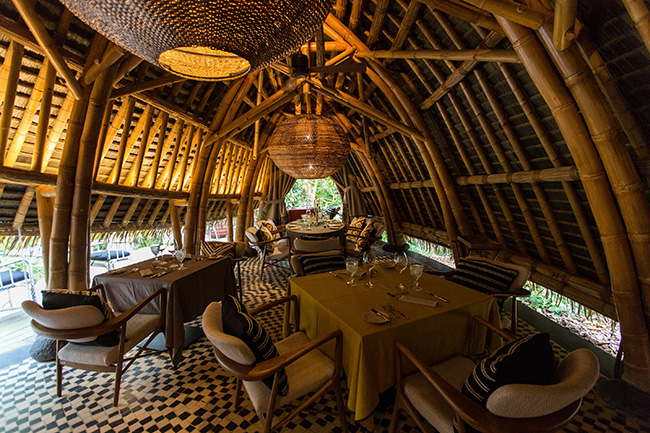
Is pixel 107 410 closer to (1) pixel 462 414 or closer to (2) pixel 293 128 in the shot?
(1) pixel 462 414

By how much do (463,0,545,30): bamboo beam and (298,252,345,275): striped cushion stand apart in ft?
8.66

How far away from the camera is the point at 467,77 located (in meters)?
3.69

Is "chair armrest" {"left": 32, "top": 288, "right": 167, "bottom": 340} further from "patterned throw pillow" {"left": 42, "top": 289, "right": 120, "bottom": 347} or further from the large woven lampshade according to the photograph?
the large woven lampshade

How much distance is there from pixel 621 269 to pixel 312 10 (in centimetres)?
293

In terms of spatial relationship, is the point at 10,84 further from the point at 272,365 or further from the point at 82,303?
the point at 272,365

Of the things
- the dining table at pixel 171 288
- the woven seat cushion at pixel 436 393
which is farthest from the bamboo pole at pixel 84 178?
the woven seat cushion at pixel 436 393

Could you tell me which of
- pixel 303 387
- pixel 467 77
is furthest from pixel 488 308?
pixel 467 77

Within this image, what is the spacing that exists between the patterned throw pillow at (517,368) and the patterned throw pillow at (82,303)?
2536mm

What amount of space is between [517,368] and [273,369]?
1193 millimetres

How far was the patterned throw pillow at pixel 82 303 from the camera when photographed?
2148mm

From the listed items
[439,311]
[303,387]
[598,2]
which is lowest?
[303,387]

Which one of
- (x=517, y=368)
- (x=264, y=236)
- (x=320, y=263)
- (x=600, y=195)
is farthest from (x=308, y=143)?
(x=517, y=368)

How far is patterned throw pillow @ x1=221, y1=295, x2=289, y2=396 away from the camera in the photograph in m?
1.72

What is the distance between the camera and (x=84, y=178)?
313 cm
